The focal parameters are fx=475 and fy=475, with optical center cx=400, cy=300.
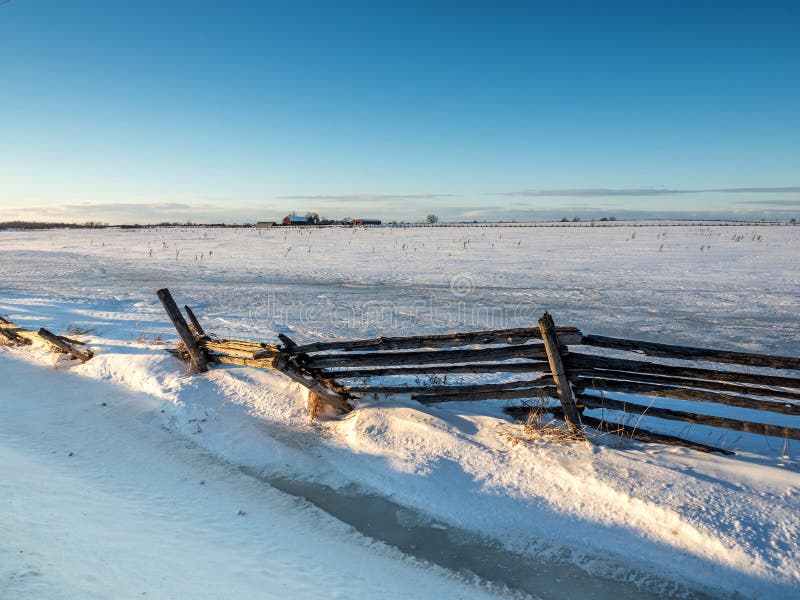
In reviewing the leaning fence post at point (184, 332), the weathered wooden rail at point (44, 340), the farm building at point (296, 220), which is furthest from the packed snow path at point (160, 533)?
the farm building at point (296, 220)

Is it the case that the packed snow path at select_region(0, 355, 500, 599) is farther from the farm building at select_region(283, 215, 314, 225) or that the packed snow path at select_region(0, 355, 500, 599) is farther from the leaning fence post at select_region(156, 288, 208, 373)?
the farm building at select_region(283, 215, 314, 225)

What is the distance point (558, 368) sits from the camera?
4289 mm

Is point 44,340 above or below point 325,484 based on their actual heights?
above

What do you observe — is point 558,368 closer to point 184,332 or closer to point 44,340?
point 184,332

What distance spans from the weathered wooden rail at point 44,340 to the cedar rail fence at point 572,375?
293 cm

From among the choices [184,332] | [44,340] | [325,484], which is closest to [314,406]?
[325,484]

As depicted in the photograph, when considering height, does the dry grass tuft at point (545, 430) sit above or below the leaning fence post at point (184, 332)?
below

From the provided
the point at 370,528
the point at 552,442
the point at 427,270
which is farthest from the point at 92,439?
the point at 427,270

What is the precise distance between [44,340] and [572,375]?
24.5ft

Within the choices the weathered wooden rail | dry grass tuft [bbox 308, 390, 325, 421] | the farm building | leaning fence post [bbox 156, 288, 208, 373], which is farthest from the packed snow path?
the farm building

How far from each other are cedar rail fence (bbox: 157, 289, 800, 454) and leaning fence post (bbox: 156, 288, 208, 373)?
2.37 ft

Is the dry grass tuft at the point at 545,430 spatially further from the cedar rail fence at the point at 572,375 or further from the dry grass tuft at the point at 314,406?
the dry grass tuft at the point at 314,406

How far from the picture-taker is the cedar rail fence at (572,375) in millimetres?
3980

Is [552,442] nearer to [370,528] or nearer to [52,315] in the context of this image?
[370,528]
